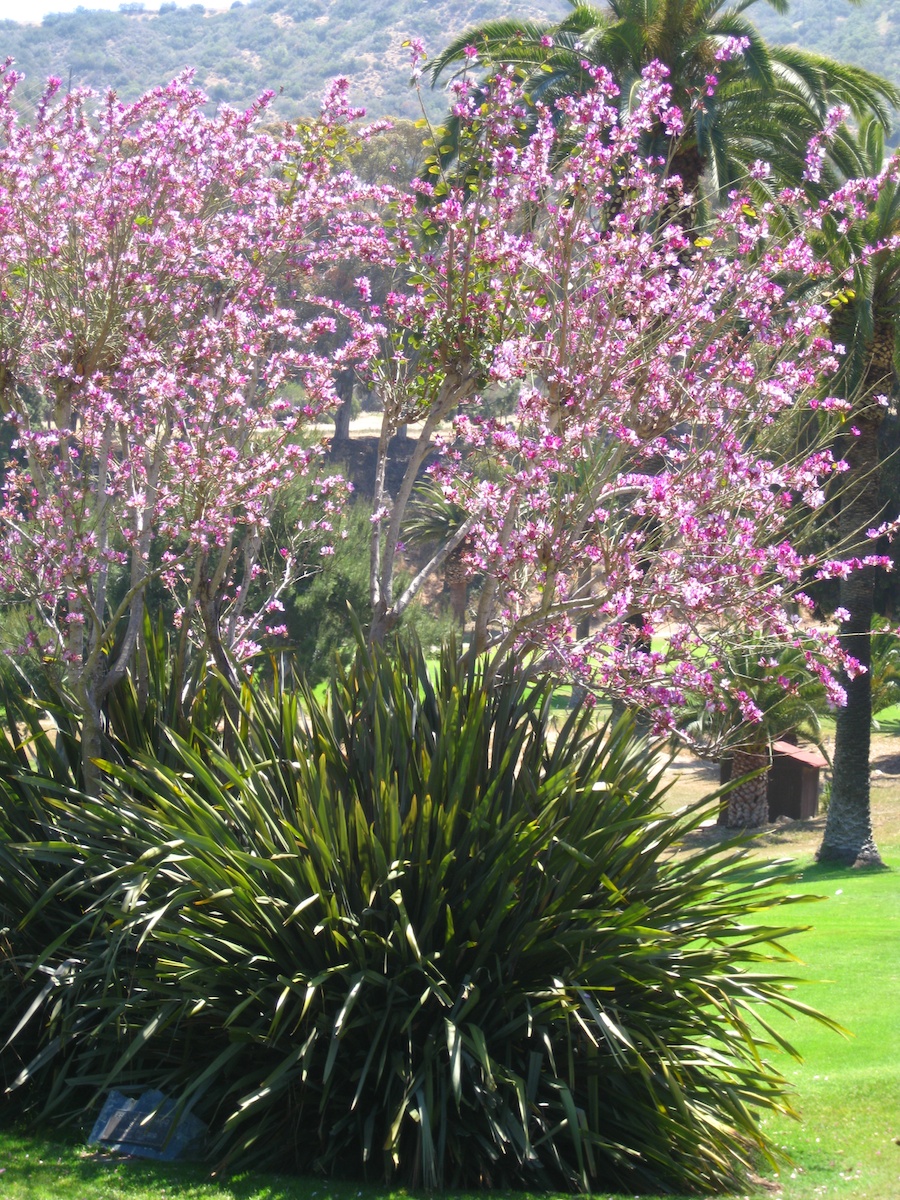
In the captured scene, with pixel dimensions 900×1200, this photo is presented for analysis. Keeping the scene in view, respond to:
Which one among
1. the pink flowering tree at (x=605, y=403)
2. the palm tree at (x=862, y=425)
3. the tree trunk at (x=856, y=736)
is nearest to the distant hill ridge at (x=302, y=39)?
the palm tree at (x=862, y=425)

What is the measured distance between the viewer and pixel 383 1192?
5797 millimetres

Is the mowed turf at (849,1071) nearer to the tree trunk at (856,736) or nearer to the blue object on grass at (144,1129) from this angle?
the blue object on grass at (144,1129)

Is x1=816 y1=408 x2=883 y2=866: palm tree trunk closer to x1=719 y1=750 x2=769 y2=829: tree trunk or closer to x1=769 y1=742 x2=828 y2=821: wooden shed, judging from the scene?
x1=719 y1=750 x2=769 y2=829: tree trunk

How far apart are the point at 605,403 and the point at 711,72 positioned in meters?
9.40

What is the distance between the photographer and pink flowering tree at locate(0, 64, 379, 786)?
7.77 m

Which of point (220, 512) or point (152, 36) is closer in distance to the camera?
point (220, 512)

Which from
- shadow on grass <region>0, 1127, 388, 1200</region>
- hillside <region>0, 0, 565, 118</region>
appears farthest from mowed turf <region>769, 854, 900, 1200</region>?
hillside <region>0, 0, 565, 118</region>

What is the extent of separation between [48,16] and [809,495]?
198790 mm

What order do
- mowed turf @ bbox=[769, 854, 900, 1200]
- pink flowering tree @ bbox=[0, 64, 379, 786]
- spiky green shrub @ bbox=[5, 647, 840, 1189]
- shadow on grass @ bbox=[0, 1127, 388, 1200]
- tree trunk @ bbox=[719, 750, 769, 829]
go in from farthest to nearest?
tree trunk @ bbox=[719, 750, 769, 829]
pink flowering tree @ bbox=[0, 64, 379, 786]
mowed turf @ bbox=[769, 854, 900, 1200]
spiky green shrub @ bbox=[5, 647, 840, 1189]
shadow on grass @ bbox=[0, 1127, 388, 1200]

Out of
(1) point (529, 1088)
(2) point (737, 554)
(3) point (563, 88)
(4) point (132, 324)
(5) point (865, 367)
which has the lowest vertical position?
(1) point (529, 1088)

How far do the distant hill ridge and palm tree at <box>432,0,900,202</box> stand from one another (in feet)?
392

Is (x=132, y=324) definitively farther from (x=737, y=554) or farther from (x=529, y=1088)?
(x=529, y=1088)

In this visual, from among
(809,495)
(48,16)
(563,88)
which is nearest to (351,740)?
(809,495)

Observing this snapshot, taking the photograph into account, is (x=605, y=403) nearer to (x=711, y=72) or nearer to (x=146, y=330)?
(x=146, y=330)
